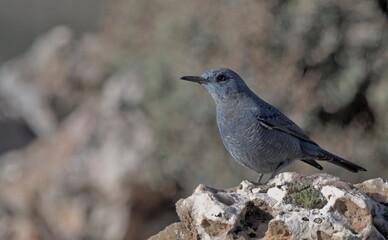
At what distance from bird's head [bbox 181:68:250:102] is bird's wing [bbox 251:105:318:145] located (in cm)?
23

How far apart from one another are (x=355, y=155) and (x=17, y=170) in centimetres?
568

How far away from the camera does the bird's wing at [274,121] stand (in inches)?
325

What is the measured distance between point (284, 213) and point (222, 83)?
2481 mm

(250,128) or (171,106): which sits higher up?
(171,106)

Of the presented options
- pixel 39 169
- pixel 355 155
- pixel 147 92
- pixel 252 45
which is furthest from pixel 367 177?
pixel 39 169

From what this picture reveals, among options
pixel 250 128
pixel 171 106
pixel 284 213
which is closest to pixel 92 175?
pixel 171 106

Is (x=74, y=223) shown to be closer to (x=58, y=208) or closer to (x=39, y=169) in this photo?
(x=58, y=208)

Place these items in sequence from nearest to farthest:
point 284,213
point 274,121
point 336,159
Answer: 1. point 284,213
2. point 274,121
3. point 336,159

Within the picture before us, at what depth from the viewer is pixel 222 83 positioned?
834 centimetres

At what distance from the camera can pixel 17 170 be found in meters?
15.4

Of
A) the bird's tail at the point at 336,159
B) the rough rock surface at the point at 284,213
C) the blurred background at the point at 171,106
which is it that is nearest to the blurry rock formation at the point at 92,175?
the blurred background at the point at 171,106

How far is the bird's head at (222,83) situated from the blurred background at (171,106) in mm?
4242

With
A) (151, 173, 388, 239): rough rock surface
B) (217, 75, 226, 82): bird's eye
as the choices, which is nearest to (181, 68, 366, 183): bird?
(217, 75, 226, 82): bird's eye

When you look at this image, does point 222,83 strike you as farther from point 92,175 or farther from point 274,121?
point 92,175
